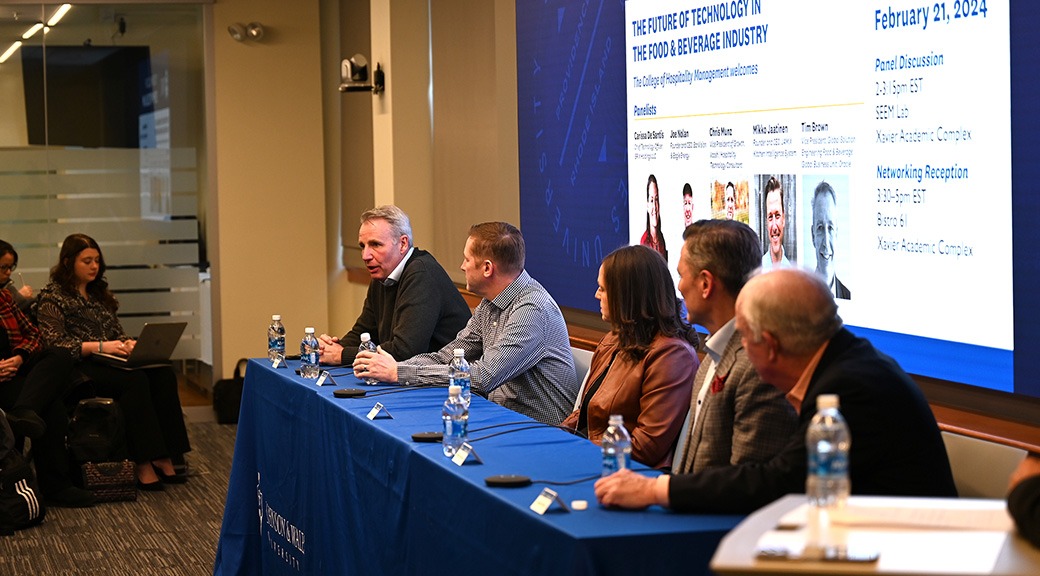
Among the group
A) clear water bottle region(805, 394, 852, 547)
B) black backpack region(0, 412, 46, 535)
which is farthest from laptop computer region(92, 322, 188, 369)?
clear water bottle region(805, 394, 852, 547)

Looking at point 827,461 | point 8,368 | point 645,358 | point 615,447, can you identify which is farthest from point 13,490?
point 827,461

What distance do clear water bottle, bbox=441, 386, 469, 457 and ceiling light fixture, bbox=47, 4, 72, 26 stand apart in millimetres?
6214

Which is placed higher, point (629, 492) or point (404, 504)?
point (629, 492)

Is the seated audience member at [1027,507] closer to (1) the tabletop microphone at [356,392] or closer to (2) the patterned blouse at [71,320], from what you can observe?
(1) the tabletop microphone at [356,392]

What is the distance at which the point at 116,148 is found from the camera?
8.04 metres

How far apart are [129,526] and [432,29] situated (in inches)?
128

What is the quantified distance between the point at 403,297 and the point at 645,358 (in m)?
1.68

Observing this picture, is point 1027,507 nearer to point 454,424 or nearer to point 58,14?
point 454,424

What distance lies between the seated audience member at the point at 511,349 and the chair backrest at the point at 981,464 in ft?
5.09

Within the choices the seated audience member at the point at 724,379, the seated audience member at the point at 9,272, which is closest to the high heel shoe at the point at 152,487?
the seated audience member at the point at 9,272

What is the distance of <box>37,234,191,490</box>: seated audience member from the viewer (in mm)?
5996

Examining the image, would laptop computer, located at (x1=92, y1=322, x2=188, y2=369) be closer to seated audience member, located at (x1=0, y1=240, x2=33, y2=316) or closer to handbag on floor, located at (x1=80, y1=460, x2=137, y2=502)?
handbag on floor, located at (x1=80, y1=460, x2=137, y2=502)

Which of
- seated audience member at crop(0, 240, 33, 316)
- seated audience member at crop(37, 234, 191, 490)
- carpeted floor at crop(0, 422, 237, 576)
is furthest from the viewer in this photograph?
seated audience member at crop(0, 240, 33, 316)

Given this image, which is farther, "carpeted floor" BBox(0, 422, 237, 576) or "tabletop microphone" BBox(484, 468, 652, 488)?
"carpeted floor" BBox(0, 422, 237, 576)
